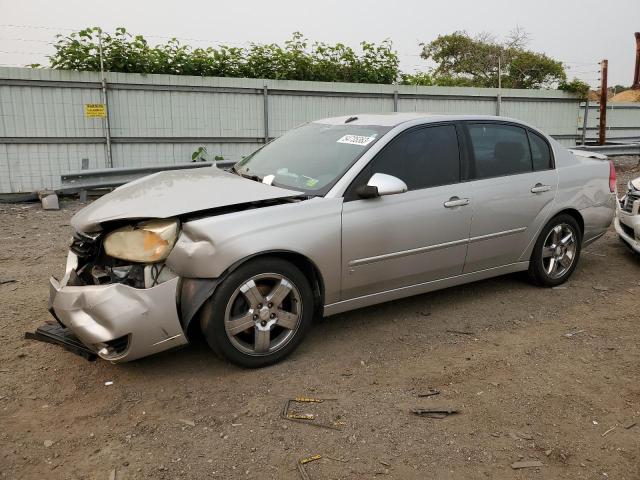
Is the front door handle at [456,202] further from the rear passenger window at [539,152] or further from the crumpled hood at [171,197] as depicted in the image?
the crumpled hood at [171,197]

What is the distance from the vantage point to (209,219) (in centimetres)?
351

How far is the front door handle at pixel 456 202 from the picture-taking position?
4465 mm

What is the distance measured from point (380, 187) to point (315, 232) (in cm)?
56

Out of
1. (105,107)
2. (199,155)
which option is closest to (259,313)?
(105,107)

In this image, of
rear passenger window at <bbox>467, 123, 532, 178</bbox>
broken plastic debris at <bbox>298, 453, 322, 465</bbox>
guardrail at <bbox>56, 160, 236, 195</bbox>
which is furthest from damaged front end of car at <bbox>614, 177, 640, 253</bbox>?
guardrail at <bbox>56, 160, 236, 195</bbox>

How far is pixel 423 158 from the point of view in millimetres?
4473

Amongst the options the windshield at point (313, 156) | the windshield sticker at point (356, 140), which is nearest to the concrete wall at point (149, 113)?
the windshield at point (313, 156)

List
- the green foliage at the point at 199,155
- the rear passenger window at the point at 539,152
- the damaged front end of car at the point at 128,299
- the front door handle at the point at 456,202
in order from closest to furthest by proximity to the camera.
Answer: the damaged front end of car at the point at 128,299
the front door handle at the point at 456,202
the rear passenger window at the point at 539,152
the green foliage at the point at 199,155

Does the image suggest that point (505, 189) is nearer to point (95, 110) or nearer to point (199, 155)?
point (199, 155)

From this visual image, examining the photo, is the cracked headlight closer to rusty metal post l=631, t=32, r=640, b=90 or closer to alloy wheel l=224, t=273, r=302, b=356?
alloy wheel l=224, t=273, r=302, b=356

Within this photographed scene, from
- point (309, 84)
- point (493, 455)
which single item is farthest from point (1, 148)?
point (493, 455)

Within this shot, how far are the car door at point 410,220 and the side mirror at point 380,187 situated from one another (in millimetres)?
75

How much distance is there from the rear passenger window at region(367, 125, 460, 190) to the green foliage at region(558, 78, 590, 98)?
43.7ft

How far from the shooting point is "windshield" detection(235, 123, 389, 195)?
418 centimetres
